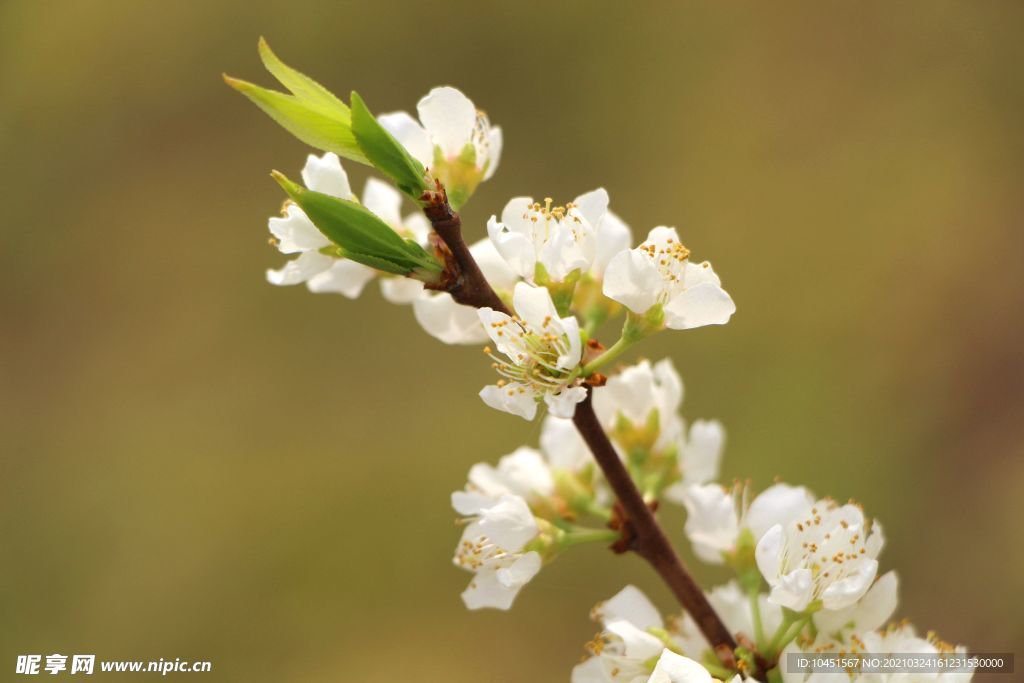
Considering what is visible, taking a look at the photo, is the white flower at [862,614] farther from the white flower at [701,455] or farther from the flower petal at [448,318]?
the flower petal at [448,318]

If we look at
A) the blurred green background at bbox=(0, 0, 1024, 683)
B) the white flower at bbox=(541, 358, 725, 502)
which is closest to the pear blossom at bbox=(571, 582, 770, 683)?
the white flower at bbox=(541, 358, 725, 502)

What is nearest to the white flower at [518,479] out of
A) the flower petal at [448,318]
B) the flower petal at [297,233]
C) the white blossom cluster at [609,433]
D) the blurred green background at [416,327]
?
the white blossom cluster at [609,433]

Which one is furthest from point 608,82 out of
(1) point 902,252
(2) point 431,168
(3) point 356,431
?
(2) point 431,168

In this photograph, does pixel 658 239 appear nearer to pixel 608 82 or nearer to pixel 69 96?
pixel 608 82

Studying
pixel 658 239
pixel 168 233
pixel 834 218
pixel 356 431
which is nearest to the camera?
pixel 658 239

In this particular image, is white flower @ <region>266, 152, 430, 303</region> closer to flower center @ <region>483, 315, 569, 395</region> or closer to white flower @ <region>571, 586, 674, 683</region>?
flower center @ <region>483, 315, 569, 395</region>

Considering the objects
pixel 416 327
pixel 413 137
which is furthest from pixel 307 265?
pixel 416 327
